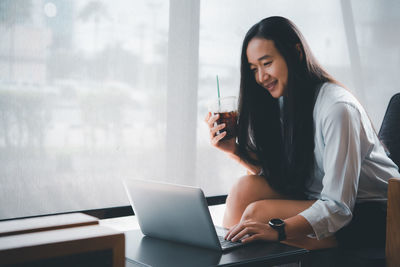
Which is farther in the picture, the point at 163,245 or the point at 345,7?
the point at 345,7

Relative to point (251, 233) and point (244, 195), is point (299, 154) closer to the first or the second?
point (244, 195)

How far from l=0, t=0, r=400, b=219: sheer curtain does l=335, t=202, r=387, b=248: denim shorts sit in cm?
99

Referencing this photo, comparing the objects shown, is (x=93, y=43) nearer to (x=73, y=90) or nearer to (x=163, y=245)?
(x=73, y=90)

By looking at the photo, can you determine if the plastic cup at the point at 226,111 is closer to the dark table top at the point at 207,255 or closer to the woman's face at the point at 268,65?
the woman's face at the point at 268,65

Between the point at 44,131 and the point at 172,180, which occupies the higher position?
the point at 44,131

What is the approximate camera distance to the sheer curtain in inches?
73.9

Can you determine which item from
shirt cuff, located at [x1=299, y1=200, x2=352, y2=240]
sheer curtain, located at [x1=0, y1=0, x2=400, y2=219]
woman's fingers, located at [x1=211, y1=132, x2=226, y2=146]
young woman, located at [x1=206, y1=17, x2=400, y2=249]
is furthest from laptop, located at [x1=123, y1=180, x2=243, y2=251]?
sheer curtain, located at [x1=0, y1=0, x2=400, y2=219]

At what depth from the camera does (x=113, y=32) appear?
209cm

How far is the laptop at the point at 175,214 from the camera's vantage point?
3.86 feet

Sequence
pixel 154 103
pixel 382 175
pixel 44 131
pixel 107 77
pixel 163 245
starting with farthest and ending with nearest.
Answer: pixel 154 103 < pixel 107 77 < pixel 44 131 < pixel 382 175 < pixel 163 245

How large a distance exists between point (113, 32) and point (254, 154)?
2.88 ft

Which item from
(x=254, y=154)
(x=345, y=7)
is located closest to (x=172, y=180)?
(x=254, y=154)

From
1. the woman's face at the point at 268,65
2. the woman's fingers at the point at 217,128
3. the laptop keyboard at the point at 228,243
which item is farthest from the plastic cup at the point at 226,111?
the laptop keyboard at the point at 228,243

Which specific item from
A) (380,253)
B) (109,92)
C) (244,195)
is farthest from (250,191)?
(109,92)
